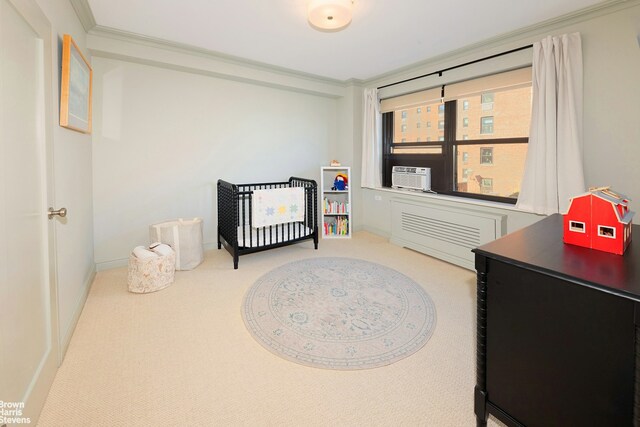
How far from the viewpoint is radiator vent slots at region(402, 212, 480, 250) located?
3.23 metres

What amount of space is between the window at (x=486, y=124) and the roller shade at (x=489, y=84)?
333mm

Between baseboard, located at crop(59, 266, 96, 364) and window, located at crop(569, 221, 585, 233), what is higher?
window, located at crop(569, 221, 585, 233)

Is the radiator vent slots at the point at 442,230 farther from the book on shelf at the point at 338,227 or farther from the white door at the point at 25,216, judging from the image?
the white door at the point at 25,216

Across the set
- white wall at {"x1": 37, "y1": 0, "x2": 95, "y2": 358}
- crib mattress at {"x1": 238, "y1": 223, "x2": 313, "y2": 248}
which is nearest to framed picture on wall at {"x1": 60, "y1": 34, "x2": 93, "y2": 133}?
white wall at {"x1": 37, "y1": 0, "x2": 95, "y2": 358}

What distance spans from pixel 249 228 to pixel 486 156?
2.75 meters

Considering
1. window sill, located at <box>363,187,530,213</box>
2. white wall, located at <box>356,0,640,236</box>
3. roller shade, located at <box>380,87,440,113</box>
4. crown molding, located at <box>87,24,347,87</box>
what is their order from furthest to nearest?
roller shade, located at <box>380,87,440,113</box> < window sill, located at <box>363,187,530,213</box> < crown molding, located at <box>87,24,347,87</box> < white wall, located at <box>356,0,640,236</box>

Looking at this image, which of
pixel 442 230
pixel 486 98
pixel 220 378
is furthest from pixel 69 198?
pixel 486 98

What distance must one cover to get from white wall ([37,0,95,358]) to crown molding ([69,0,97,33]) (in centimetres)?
5

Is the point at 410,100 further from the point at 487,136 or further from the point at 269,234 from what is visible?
the point at 269,234

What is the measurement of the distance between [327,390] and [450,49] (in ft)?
10.9

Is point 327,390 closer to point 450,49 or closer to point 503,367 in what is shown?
point 503,367

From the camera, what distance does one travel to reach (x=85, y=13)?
2.49 meters

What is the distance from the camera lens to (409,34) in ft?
9.43

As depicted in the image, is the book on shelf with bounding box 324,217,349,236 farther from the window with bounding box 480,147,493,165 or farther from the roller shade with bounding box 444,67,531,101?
the roller shade with bounding box 444,67,531,101
